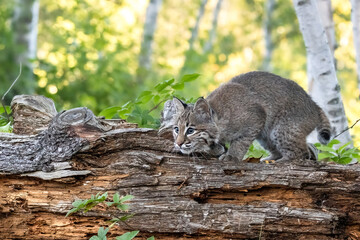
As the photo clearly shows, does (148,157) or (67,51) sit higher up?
(67,51)

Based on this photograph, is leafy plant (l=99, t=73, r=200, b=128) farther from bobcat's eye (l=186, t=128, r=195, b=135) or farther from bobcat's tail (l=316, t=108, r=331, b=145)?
bobcat's tail (l=316, t=108, r=331, b=145)

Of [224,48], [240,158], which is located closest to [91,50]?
[240,158]

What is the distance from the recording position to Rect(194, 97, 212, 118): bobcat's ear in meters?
4.84

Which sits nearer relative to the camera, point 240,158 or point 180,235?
point 180,235

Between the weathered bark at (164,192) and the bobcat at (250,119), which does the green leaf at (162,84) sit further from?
the weathered bark at (164,192)

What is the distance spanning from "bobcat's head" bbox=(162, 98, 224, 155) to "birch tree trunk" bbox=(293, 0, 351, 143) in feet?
8.09

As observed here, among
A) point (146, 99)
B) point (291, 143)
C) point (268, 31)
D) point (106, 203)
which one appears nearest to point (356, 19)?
point (291, 143)

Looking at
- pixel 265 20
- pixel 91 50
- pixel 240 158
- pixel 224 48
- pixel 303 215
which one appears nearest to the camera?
pixel 303 215

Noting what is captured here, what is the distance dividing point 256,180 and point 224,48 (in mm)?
23981

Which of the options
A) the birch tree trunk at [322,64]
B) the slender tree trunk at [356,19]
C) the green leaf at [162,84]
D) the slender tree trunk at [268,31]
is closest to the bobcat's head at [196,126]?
the green leaf at [162,84]

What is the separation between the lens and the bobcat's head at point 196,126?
469 cm

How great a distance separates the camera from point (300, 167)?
168 inches

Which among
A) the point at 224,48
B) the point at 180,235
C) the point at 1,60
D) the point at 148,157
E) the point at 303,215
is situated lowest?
the point at 180,235

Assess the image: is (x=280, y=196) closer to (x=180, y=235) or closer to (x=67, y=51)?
(x=180, y=235)
